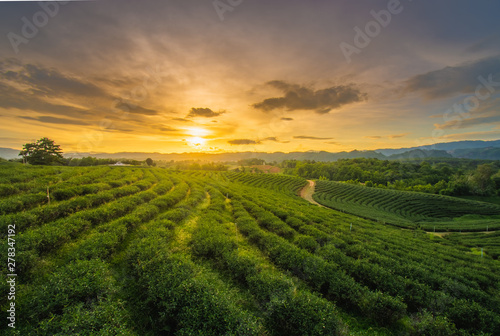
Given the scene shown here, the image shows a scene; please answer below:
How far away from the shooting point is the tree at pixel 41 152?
55750 millimetres

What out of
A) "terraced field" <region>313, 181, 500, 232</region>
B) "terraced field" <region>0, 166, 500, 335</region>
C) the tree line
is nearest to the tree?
"terraced field" <region>0, 166, 500, 335</region>

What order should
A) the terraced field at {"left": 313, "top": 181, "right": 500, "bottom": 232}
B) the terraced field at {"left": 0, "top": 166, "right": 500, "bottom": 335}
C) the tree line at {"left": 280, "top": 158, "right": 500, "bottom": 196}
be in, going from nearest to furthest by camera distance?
the terraced field at {"left": 0, "top": 166, "right": 500, "bottom": 335}, the terraced field at {"left": 313, "top": 181, "right": 500, "bottom": 232}, the tree line at {"left": 280, "top": 158, "right": 500, "bottom": 196}

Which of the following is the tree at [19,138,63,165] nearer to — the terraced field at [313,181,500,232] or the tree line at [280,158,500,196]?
the terraced field at [313,181,500,232]

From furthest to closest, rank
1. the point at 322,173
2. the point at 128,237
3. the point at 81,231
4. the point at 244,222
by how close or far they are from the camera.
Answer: the point at 322,173 → the point at 244,222 → the point at 128,237 → the point at 81,231

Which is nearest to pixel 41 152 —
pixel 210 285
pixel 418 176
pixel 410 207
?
pixel 210 285

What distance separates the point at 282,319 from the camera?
310 inches

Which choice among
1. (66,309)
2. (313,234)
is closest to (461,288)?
(313,234)

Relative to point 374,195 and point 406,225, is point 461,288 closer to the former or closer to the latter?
point 406,225

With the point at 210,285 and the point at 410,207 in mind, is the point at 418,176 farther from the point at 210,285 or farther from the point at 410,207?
the point at 210,285

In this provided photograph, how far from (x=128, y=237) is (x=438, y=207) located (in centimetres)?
8516

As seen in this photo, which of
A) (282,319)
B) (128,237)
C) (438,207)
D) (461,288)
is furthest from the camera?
(438,207)

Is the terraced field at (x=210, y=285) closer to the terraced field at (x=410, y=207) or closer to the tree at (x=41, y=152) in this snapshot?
the terraced field at (x=410, y=207)

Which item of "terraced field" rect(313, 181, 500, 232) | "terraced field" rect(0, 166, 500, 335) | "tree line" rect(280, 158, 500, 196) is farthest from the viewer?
"tree line" rect(280, 158, 500, 196)

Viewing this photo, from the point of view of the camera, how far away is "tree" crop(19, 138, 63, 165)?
55.8 m
